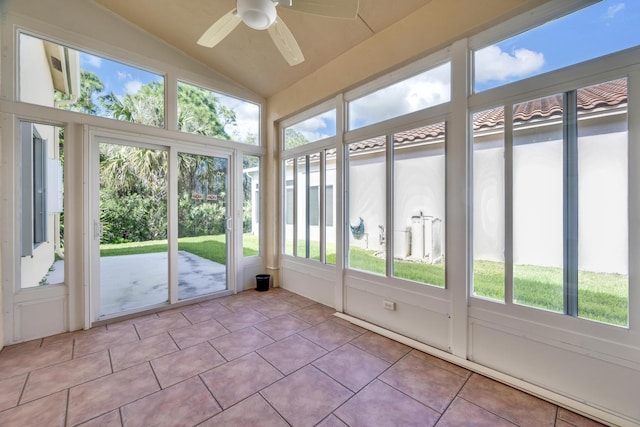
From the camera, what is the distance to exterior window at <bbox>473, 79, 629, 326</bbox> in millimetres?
1698

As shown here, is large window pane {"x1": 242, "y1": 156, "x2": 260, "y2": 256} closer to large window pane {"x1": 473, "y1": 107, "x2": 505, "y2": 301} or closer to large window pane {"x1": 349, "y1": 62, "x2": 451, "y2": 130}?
large window pane {"x1": 349, "y1": 62, "x2": 451, "y2": 130}

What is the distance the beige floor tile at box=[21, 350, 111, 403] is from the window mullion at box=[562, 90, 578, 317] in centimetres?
347

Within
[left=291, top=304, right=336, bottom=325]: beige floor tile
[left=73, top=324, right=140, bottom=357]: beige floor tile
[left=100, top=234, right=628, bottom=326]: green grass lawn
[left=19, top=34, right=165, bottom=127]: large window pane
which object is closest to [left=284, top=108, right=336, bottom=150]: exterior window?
[left=100, top=234, right=628, bottom=326]: green grass lawn

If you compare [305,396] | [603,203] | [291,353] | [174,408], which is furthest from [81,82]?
[603,203]

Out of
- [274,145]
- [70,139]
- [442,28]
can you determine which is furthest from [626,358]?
[70,139]

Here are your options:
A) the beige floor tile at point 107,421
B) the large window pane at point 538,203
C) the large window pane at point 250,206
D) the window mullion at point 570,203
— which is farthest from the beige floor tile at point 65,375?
the window mullion at point 570,203

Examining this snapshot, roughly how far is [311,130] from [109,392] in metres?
3.46

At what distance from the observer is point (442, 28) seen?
2268 millimetres

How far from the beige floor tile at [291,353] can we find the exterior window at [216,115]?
2.95m

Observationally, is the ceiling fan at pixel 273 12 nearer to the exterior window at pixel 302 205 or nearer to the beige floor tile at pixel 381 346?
the exterior window at pixel 302 205

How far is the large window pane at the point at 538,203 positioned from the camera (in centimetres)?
190

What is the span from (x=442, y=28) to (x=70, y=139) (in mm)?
3808

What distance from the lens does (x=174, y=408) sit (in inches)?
67.4

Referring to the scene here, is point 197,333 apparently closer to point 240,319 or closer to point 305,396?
point 240,319
